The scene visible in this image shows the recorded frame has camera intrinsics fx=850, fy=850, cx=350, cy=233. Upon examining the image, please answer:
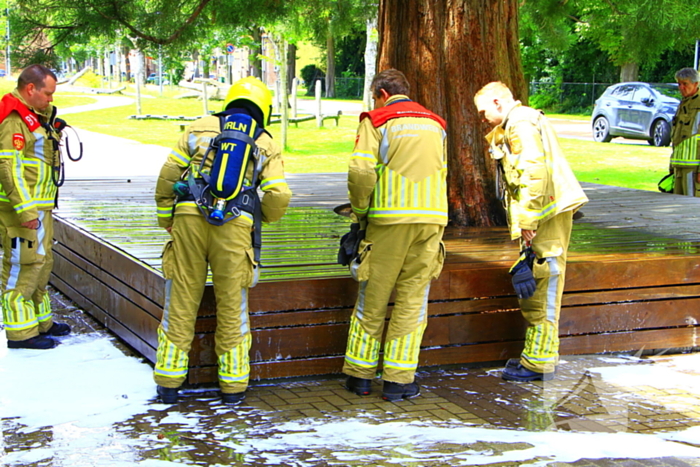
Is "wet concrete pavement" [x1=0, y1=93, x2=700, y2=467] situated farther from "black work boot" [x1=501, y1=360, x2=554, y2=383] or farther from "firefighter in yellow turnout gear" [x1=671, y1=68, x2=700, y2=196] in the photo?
"firefighter in yellow turnout gear" [x1=671, y1=68, x2=700, y2=196]

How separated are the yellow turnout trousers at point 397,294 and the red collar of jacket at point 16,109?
7.93 feet

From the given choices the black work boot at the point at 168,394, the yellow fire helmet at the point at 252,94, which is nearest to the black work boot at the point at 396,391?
the black work boot at the point at 168,394

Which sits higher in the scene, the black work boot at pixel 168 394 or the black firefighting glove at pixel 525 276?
the black firefighting glove at pixel 525 276

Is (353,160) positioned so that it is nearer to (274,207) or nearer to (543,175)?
(274,207)

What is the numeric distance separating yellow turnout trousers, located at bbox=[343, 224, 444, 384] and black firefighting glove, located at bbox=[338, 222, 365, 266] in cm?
7

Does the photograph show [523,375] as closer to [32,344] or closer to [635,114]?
[32,344]

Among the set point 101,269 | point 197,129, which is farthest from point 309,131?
point 197,129

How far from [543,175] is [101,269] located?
3368 millimetres

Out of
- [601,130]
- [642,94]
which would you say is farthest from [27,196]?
[601,130]

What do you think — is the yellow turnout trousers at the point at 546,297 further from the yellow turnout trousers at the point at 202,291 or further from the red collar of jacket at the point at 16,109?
the red collar of jacket at the point at 16,109

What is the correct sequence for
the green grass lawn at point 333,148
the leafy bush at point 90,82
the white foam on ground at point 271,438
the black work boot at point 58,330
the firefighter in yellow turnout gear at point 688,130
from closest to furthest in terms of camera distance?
the white foam on ground at point 271,438 → the black work boot at point 58,330 → the firefighter in yellow turnout gear at point 688,130 → the green grass lawn at point 333,148 → the leafy bush at point 90,82

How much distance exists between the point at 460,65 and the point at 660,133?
54.4ft

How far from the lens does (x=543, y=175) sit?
486 cm

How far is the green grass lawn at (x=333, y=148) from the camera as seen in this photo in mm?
17062
